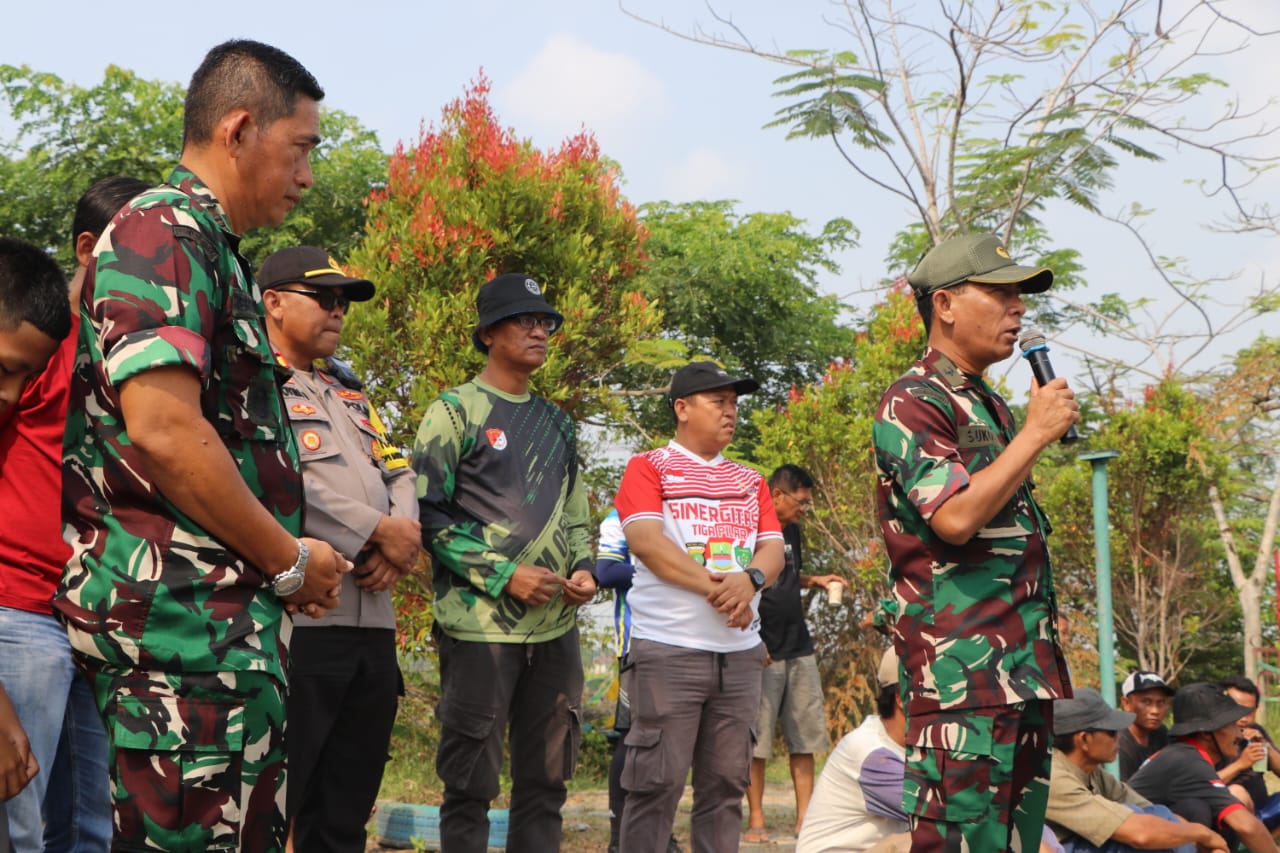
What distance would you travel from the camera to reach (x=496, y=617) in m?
4.76

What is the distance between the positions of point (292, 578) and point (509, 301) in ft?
9.09

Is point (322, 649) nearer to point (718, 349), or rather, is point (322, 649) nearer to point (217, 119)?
point (217, 119)

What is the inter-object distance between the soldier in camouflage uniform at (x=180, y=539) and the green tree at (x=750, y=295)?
560 inches

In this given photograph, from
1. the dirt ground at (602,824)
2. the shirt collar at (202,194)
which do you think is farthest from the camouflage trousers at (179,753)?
the dirt ground at (602,824)

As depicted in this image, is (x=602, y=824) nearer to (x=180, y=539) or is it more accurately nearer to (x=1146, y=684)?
(x=1146, y=684)

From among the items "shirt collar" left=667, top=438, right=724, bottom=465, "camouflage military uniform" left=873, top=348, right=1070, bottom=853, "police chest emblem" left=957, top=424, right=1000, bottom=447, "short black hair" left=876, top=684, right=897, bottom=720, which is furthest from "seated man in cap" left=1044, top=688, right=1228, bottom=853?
"police chest emblem" left=957, top=424, right=1000, bottom=447

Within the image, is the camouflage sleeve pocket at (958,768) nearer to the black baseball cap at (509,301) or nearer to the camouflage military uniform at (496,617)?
the camouflage military uniform at (496,617)

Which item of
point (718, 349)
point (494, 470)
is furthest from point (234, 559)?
point (718, 349)

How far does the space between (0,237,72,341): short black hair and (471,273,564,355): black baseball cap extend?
7.14 ft

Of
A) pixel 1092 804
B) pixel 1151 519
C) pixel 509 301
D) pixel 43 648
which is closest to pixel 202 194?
pixel 43 648

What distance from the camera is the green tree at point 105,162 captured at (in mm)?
18562

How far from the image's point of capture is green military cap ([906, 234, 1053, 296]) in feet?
11.6

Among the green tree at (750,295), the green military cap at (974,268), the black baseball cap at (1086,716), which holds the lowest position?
the black baseball cap at (1086,716)

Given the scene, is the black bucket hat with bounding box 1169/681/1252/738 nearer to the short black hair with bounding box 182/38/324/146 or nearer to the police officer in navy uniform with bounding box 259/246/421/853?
the police officer in navy uniform with bounding box 259/246/421/853
